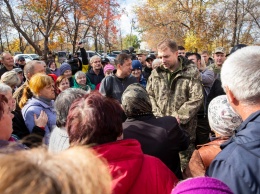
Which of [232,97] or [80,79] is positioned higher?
[232,97]

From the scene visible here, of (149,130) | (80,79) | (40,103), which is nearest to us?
(149,130)

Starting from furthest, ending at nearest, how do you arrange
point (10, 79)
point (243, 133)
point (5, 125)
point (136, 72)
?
point (136, 72)
point (10, 79)
point (5, 125)
point (243, 133)

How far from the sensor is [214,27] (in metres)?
22.2

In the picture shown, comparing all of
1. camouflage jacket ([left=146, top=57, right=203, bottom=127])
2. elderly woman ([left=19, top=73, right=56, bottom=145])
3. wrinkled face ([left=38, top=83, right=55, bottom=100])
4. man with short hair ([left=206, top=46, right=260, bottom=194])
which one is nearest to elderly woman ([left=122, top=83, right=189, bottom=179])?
man with short hair ([left=206, top=46, right=260, bottom=194])

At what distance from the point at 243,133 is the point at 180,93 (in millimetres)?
2111

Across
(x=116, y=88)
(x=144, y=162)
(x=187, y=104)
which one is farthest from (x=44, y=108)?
(x=144, y=162)

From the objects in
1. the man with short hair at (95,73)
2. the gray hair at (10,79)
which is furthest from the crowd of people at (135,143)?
the man with short hair at (95,73)

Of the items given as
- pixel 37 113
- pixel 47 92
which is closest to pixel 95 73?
Result: pixel 47 92

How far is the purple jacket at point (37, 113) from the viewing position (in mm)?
3209

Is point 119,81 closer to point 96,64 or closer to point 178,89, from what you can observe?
point 178,89

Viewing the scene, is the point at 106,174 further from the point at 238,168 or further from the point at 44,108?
the point at 44,108

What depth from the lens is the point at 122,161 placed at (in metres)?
1.49

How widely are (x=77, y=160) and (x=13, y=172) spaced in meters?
0.17

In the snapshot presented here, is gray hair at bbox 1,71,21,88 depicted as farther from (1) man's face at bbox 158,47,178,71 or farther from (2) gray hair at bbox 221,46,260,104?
(2) gray hair at bbox 221,46,260,104
